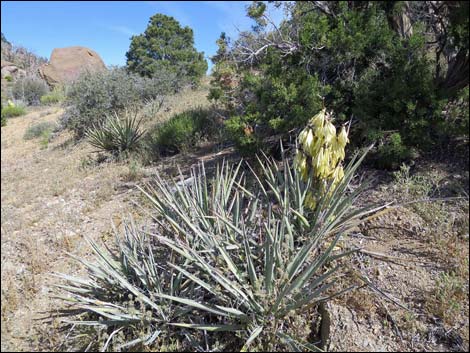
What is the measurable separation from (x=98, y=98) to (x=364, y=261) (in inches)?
357

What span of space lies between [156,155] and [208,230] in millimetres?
4662

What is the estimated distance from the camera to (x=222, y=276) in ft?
6.43

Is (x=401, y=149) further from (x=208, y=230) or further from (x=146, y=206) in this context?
(x=146, y=206)

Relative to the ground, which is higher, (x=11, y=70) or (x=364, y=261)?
(x=11, y=70)

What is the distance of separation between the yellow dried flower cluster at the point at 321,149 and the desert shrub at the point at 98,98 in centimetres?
790

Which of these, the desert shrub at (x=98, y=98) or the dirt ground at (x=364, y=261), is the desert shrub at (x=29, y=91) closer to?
the desert shrub at (x=98, y=98)

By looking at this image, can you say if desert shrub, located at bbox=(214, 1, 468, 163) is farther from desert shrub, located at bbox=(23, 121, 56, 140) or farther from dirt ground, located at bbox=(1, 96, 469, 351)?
desert shrub, located at bbox=(23, 121, 56, 140)

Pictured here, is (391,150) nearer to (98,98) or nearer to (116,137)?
(116,137)

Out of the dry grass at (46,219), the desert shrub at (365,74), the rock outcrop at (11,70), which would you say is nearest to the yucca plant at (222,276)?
the dry grass at (46,219)

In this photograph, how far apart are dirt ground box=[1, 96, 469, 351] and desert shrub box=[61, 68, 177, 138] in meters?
3.94

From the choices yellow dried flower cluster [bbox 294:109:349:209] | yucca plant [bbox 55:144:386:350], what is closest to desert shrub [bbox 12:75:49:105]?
yucca plant [bbox 55:144:386:350]

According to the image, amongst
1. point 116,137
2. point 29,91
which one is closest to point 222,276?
point 116,137

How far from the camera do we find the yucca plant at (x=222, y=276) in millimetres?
1973

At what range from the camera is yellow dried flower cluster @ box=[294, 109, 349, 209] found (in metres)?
2.26
